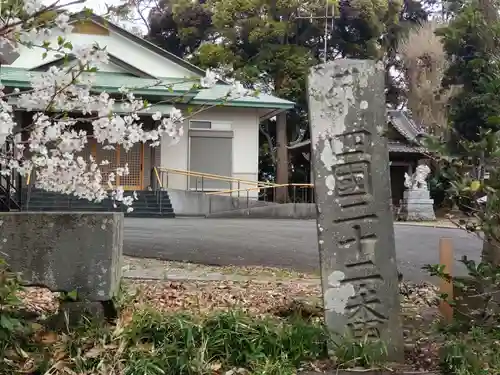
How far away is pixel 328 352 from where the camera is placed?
391 centimetres

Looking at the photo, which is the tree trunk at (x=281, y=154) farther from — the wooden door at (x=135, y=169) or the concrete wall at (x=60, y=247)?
the concrete wall at (x=60, y=247)

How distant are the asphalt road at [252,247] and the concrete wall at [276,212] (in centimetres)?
711

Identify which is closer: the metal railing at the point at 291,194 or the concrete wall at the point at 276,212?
the concrete wall at the point at 276,212

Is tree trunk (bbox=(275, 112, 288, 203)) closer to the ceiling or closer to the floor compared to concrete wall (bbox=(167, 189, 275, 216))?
closer to the ceiling

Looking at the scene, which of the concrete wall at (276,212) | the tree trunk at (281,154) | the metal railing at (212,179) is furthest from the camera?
the tree trunk at (281,154)

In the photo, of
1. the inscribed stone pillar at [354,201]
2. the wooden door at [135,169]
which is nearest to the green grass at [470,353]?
the inscribed stone pillar at [354,201]

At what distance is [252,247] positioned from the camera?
1064 cm

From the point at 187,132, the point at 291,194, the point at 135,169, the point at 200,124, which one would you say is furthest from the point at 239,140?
the point at 291,194

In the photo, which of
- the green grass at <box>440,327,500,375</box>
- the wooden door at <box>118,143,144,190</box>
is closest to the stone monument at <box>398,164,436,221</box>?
the wooden door at <box>118,143,144,190</box>

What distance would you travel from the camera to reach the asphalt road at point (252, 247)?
8.89 metres

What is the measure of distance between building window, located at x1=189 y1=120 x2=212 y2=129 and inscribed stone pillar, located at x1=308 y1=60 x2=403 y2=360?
63.5 ft

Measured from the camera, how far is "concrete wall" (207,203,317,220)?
71.1ft

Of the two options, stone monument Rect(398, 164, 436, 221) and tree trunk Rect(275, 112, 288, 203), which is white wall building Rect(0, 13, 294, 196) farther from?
stone monument Rect(398, 164, 436, 221)

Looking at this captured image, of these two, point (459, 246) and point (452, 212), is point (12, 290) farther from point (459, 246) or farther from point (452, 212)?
point (459, 246)
